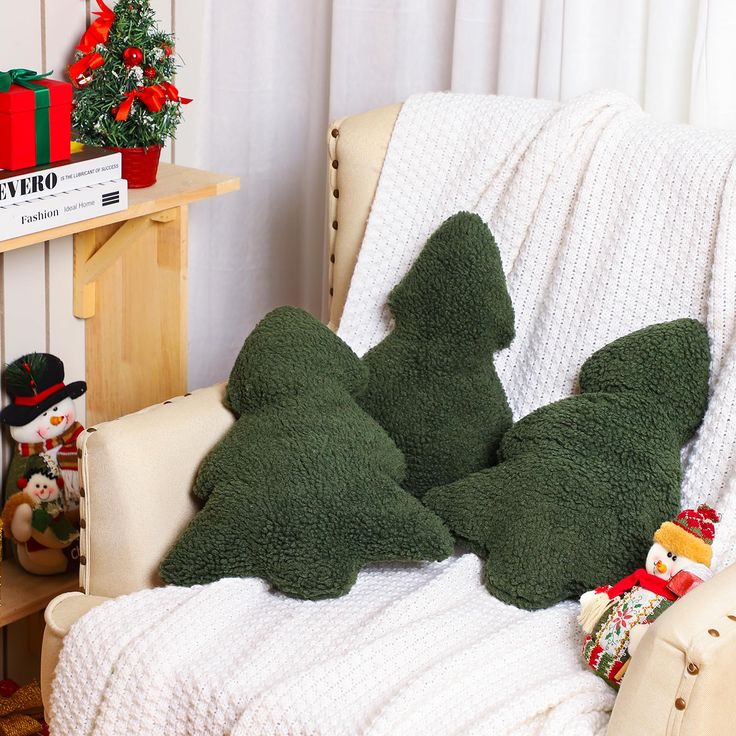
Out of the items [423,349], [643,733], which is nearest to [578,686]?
[643,733]

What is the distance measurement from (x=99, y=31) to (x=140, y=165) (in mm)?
192

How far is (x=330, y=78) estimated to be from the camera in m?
2.11

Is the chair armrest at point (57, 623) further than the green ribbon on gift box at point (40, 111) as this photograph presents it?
No

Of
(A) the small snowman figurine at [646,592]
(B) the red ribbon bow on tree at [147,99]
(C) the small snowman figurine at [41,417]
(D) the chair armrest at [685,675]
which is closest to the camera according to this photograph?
(D) the chair armrest at [685,675]

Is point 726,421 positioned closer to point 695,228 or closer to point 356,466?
point 695,228

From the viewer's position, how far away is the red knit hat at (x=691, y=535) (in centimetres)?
123

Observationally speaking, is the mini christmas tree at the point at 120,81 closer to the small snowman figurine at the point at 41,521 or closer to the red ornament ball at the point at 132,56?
the red ornament ball at the point at 132,56

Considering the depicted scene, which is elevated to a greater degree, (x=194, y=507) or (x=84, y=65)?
(x=84, y=65)

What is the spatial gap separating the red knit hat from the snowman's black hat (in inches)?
36.1

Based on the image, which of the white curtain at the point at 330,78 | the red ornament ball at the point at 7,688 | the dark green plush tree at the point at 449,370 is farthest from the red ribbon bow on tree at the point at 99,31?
the red ornament ball at the point at 7,688

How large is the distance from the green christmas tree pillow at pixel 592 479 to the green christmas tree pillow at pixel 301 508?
0.26 ft

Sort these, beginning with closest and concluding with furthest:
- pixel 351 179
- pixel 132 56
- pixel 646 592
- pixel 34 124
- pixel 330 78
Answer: pixel 646 592 < pixel 34 124 < pixel 132 56 < pixel 351 179 < pixel 330 78

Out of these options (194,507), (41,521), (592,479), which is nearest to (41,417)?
(41,521)

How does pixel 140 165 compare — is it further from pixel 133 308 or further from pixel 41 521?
pixel 41 521
